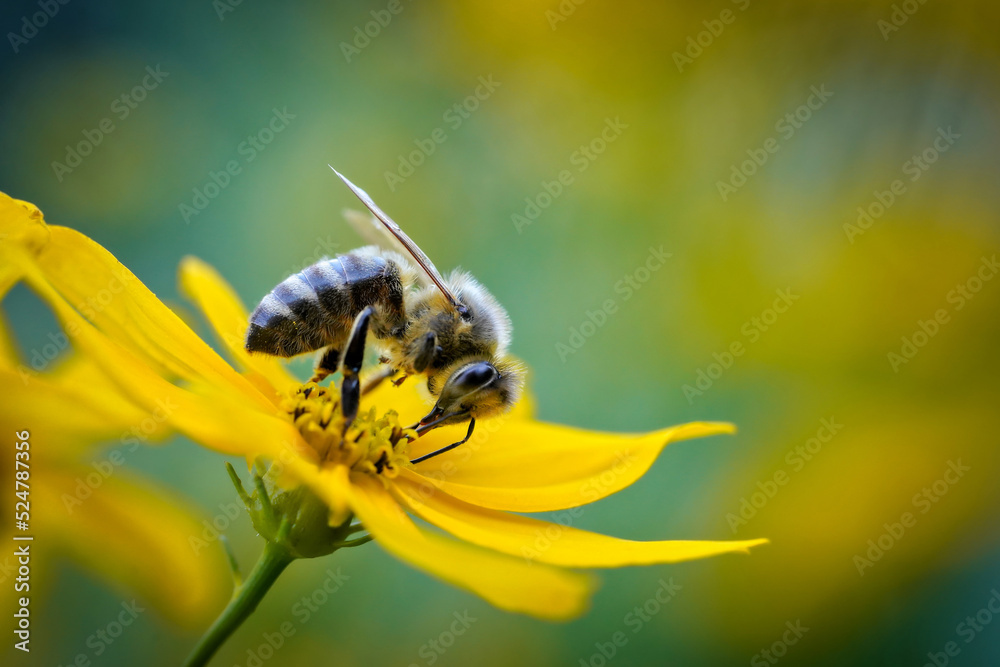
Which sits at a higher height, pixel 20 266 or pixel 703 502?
pixel 20 266

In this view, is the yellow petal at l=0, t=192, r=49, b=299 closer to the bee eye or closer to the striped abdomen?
the striped abdomen

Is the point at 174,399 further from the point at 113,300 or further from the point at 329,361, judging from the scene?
the point at 329,361

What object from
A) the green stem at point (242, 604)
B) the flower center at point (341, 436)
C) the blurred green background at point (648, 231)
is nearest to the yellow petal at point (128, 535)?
the green stem at point (242, 604)

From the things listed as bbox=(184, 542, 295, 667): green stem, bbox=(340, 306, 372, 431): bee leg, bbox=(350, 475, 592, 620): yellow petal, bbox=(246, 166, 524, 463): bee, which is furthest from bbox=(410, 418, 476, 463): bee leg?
bbox=(350, 475, 592, 620): yellow petal

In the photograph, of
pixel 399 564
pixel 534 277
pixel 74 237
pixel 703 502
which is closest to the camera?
pixel 74 237

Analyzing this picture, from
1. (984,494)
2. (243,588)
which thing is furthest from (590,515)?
(243,588)

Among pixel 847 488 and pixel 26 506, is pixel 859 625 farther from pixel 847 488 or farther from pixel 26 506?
pixel 26 506

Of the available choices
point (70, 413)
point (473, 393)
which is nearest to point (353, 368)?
point (473, 393)

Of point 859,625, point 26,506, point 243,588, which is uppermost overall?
point 26,506
